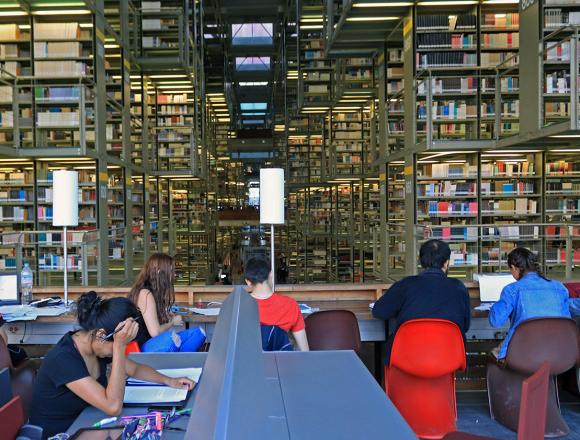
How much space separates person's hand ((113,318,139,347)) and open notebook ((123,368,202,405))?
6.9 inches

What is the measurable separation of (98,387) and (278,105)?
77.2 feet

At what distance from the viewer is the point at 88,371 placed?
1.88 meters

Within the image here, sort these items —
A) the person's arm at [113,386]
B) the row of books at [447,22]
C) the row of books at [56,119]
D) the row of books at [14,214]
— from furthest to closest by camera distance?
the row of books at [14,214], the row of books at [56,119], the row of books at [447,22], the person's arm at [113,386]

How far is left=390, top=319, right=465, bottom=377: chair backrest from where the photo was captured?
8.59ft

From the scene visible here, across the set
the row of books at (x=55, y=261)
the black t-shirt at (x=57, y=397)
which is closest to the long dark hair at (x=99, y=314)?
the black t-shirt at (x=57, y=397)

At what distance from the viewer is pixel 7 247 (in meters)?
8.46

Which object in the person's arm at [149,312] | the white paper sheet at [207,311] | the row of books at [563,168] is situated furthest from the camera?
the row of books at [563,168]

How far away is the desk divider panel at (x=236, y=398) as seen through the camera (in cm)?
50

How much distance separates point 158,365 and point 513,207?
7.55 meters

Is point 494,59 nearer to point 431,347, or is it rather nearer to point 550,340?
point 550,340

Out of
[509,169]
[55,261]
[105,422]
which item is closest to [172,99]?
[55,261]

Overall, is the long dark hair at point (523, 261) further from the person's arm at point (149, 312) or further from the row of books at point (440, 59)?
the row of books at point (440, 59)

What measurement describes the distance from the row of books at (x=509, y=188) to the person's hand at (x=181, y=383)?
7502 mm

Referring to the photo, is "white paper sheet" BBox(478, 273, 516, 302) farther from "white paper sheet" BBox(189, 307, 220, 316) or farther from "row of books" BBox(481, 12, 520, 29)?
"row of books" BBox(481, 12, 520, 29)
